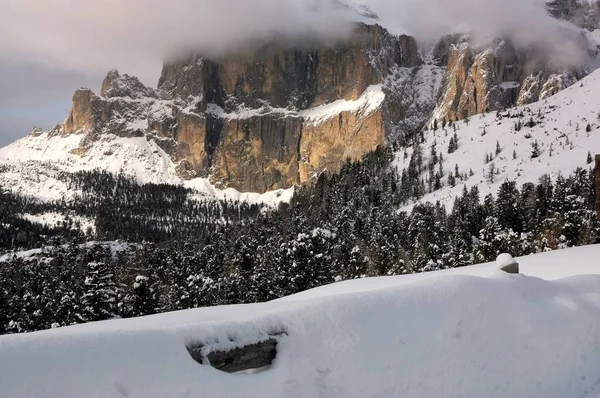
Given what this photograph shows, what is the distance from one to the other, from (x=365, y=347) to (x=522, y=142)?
170m

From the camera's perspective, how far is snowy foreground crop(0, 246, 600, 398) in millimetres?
6189

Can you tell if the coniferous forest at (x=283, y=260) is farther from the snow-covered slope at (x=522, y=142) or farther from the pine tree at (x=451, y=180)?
the pine tree at (x=451, y=180)

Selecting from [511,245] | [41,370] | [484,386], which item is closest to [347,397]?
[484,386]

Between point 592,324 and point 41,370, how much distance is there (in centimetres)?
1066

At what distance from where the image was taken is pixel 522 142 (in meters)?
160

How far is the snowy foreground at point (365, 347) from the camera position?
20.3 feet

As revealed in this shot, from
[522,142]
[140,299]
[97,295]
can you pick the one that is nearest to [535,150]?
[522,142]

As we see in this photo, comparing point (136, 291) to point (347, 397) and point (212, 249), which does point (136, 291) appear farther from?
point (212, 249)

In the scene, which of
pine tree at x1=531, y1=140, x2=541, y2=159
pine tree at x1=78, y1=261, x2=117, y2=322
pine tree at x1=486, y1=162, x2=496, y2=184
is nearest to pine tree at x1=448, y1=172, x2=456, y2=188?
pine tree at x1=486, y1=162, x2=496, y2=184

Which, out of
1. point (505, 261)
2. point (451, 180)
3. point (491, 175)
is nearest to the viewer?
point (505, 261)

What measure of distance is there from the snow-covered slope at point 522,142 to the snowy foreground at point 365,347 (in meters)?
118

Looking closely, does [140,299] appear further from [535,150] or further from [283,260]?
[535,150]

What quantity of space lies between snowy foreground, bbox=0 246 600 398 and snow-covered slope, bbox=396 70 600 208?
11809 cm

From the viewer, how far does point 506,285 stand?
10.4m
